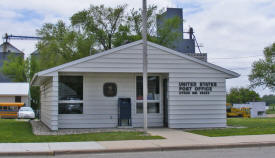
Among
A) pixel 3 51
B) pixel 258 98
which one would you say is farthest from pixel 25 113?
pixel 258 98

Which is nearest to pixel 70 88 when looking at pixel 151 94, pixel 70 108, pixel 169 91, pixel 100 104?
pixel 70 108

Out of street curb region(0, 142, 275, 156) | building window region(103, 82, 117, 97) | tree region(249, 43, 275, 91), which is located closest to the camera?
street curb region(0, 142, 275, 156)

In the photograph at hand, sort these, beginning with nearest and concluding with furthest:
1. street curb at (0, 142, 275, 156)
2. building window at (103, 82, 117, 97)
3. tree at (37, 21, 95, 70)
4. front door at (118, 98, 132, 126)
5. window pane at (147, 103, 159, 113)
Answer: street curb at (0, 142, 275, 156) < front door at (118, 98, 132, 126) < building window at (103, 82, 117, 97) < window pane at (147, 103, 159, 113) < tree at (37, 21, 95, 70)

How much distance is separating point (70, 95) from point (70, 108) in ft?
1.98

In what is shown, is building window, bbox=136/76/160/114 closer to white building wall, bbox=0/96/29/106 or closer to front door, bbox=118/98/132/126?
front door, bbox=118/98/132/126

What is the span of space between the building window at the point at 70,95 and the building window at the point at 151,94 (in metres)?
2.72

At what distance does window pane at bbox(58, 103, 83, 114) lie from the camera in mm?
17984

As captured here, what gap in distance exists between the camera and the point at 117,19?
149ft

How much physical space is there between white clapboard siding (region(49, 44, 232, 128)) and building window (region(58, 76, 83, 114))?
24cm

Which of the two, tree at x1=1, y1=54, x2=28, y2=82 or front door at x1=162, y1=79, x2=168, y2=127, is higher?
tree at x1=1, y1=54, x2=28, y2=82

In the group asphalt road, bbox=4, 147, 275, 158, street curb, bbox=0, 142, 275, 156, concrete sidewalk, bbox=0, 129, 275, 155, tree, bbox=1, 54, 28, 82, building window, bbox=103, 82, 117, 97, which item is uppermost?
tree, bbox=1, 54, 28, 82

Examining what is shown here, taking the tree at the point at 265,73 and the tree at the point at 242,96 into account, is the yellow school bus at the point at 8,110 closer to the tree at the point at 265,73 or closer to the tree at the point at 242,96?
the tree at the point at 265,73

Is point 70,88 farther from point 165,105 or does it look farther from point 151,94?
point 165,105

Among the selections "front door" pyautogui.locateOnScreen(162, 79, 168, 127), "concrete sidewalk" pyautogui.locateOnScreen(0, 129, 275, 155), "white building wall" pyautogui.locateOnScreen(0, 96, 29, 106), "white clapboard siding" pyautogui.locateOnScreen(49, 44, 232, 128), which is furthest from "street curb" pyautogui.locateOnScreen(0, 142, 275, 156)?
"white building wall" pyautogui.locateOnScreen(0, 96, 29, 106)
